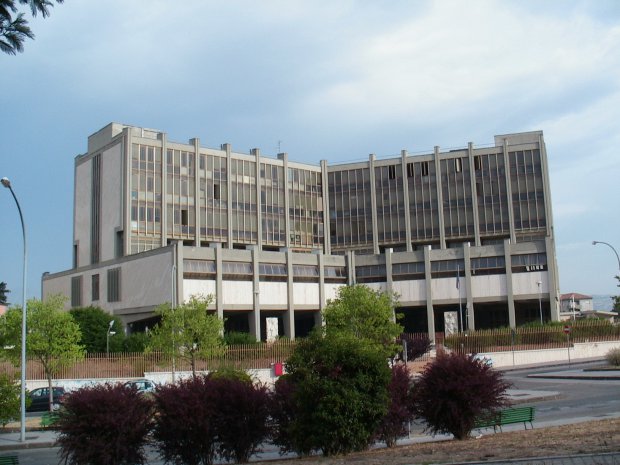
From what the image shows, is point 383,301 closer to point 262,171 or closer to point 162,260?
point 162,260

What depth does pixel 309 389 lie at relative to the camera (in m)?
15.1

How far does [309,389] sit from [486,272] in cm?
7110

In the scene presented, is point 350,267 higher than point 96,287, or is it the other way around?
point 350,267

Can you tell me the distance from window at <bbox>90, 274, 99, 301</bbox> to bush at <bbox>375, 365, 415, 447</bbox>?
66.2 meters

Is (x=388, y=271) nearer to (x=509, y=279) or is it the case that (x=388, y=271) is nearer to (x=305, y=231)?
(x=305, y=231)

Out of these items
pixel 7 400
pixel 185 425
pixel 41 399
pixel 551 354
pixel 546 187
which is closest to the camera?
pixel 185 425

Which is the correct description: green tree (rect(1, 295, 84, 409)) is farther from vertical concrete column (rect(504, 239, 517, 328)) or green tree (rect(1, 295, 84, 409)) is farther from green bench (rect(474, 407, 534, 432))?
vertical concrete column (rect(504, 239, 517, 328))

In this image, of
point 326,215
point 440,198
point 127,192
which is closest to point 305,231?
point 326,215

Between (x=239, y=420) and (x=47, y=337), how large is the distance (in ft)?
76.6

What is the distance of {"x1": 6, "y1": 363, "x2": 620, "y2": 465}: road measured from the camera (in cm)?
2044

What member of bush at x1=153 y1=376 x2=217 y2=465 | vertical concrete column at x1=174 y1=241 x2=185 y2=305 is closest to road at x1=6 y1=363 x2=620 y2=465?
bush at x1=153 y1=376 x2=217 y2=465

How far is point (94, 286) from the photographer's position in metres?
79.1

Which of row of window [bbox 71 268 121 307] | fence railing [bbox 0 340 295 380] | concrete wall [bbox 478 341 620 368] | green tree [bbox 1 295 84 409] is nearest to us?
green tree [bbox 1 295 84 409]

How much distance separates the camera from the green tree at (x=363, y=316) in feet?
130
